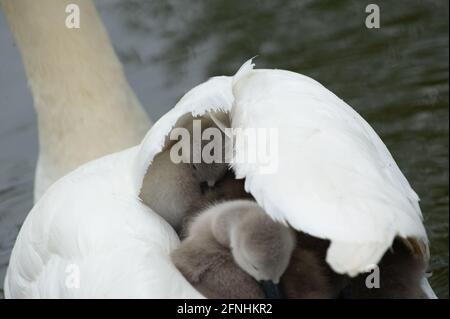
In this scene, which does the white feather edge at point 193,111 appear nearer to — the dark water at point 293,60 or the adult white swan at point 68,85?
the adult white swan at point 68,85

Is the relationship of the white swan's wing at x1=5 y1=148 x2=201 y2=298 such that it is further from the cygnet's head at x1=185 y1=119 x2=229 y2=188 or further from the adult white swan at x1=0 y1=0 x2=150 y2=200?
the adult white swan at x1=0 y1=0 x2=150 y2=200

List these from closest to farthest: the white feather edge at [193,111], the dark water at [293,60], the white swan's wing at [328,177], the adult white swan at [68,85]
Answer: the white swan's wing at [328,177] → the white feather edge at [193,111] → the adult white swan at [68,85] → the dark water at [293,60]

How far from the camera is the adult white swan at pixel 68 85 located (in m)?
3.38

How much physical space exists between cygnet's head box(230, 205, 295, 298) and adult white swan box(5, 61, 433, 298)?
0.45 ft

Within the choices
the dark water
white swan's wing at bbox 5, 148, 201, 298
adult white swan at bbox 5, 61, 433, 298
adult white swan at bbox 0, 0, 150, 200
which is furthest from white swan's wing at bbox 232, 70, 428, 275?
the dark water

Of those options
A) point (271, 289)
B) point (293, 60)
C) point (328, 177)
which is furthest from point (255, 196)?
point (293, 60)

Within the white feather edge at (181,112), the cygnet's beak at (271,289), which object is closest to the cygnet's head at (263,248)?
the cygnet's beak at (271,289)

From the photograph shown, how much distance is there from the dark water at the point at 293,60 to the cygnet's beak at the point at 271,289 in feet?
6.29

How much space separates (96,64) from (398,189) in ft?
4.57

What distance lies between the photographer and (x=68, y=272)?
8.00ft

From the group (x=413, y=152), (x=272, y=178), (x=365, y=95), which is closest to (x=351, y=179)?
(x=272, y=178)

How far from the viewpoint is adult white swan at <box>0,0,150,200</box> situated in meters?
3.38

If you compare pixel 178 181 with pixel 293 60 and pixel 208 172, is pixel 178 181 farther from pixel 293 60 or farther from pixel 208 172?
pixel 293 60

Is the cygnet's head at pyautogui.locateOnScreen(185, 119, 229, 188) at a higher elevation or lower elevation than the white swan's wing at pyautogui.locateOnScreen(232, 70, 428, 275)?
lower
